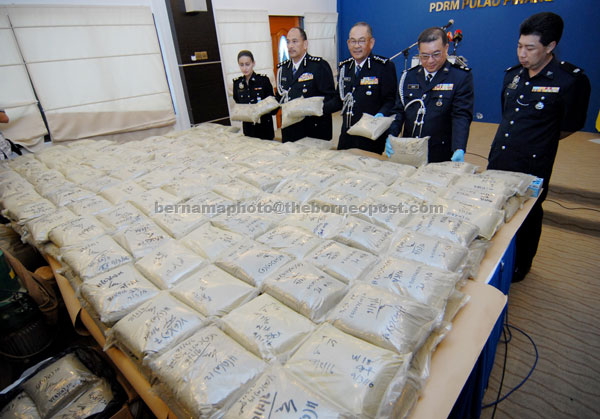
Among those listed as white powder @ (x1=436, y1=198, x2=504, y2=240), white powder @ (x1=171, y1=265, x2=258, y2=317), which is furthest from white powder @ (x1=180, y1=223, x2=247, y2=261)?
white powder @ (x1=436, y1=198, x2=504, y2=240)

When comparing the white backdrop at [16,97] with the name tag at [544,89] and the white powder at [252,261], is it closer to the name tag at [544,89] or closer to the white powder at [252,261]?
the white powder at [252,261]

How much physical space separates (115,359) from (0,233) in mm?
1766

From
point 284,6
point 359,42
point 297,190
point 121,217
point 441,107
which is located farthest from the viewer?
point 284,6

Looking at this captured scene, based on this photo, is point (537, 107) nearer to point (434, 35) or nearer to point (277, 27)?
point (434, 35)

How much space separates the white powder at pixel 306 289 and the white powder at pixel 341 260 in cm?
4

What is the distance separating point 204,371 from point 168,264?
1.74 feet

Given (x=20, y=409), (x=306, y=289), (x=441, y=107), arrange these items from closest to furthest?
(x=306, y=289)
(x=20, y=409)
(x=441, y=107)

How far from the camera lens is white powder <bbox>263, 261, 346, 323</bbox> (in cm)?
94

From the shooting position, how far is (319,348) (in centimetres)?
81

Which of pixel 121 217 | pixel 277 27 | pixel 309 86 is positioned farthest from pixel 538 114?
pixel 277 27

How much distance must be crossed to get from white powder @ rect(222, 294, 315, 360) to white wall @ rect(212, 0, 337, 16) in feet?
18.4

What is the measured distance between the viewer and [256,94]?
355 centimetres

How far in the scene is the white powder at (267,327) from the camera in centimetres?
84

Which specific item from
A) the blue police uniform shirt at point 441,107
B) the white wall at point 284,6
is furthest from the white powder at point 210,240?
the white wall at point 284,6
